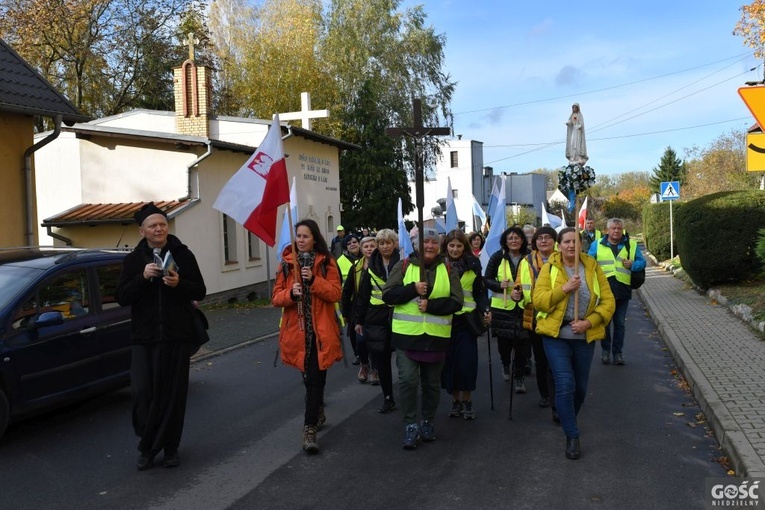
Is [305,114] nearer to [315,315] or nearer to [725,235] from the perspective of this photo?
[725,235]

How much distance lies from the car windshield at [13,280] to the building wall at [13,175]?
19.6 feet

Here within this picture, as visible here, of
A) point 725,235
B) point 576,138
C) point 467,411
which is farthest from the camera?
point 725,235

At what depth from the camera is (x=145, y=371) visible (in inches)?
212

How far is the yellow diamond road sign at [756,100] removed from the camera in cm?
532

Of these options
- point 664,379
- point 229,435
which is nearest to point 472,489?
point 229,435

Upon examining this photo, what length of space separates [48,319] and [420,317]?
3204mm

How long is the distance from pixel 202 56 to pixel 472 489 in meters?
32.0

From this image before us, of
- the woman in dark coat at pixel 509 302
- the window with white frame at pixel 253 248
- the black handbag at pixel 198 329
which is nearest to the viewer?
the black handbag at pixel 198 329

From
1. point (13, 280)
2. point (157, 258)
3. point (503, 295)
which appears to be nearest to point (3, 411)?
point (13, 280)

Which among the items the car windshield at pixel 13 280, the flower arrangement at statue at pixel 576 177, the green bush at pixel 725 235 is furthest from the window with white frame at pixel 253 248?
the car windshield at pixel 13 280

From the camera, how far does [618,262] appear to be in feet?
30.0

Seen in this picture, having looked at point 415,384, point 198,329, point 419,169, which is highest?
point 419,169

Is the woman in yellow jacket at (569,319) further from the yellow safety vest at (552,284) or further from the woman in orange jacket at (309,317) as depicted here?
the woman in orange jacket at (309,317)

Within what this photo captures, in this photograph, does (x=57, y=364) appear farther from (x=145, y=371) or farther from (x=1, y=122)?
(x=1, y=122)
